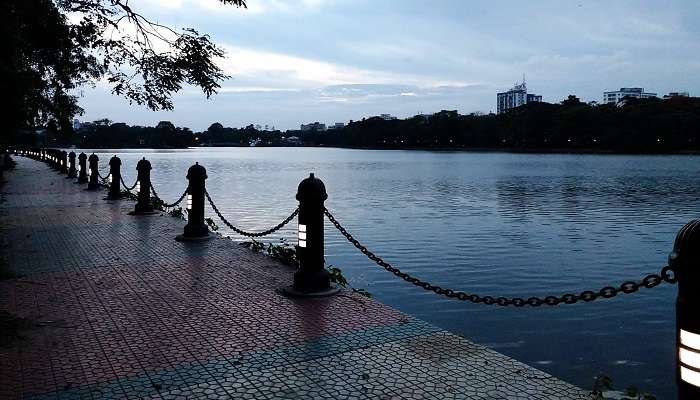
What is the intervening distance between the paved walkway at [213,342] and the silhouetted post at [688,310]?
1319 millimetres

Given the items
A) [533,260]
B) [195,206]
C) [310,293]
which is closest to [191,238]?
[195,206]

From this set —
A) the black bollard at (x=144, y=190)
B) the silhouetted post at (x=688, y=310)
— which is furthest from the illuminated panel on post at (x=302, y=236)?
the black bollard at (x=144, y=190)

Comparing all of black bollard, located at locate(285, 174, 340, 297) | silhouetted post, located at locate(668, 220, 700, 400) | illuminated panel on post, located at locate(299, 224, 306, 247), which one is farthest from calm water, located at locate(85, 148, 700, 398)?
silhouetted post, located at locate(668, 220, 700, 400)

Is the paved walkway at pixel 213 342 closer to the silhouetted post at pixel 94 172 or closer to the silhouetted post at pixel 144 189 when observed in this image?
the silhouetted post at pixel 144 189

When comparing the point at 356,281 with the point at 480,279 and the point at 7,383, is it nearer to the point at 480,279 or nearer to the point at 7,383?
the point at 480,279

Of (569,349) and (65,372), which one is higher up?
(65,372)

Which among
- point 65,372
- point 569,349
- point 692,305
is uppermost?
point 692,305

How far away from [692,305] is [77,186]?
92.5 feet

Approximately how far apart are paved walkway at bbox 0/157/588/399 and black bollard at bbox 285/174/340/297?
30 cm

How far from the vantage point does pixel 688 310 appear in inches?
135

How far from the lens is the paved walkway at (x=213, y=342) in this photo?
4.83 m

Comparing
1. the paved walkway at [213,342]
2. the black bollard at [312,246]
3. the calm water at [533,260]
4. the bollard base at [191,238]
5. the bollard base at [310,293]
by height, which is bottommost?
the calm water at [533,260]

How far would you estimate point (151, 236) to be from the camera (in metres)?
12.9

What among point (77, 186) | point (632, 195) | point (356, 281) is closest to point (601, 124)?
point (632, 195)
